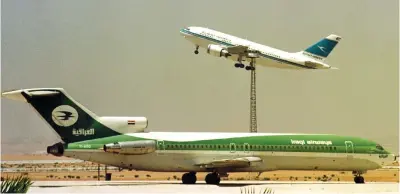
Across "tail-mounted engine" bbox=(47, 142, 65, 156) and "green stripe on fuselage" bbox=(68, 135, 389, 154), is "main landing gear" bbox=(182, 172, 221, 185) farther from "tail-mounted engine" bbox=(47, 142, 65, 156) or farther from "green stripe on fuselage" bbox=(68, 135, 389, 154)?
"tail-mounted engine" bbox=(47, 142, 65, 156)

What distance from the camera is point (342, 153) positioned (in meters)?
38.0

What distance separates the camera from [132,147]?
3412 cm

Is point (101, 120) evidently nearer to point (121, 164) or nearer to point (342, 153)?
point (121, 164)

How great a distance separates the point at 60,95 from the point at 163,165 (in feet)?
19.1

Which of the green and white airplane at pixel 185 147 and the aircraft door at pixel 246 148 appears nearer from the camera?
the green and white airplane at pixel 185 147

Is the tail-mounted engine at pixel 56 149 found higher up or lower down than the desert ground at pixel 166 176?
lower down

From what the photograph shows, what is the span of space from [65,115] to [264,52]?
2417cm

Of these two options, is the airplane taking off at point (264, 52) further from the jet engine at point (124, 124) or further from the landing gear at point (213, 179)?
the jet engine at point (124, 124)

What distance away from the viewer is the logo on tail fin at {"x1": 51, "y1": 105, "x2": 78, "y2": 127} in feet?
109

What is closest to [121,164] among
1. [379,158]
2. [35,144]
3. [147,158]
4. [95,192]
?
[147,158]

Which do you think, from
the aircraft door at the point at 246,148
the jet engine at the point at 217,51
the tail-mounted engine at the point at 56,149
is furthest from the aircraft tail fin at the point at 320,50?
the tail-mounted engine at the point at 56,149

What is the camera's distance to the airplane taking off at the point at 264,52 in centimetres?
5372

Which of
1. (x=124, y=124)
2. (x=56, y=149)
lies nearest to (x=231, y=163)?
(x=124, y=124)

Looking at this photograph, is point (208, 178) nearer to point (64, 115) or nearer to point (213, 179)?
point (213, 179)
